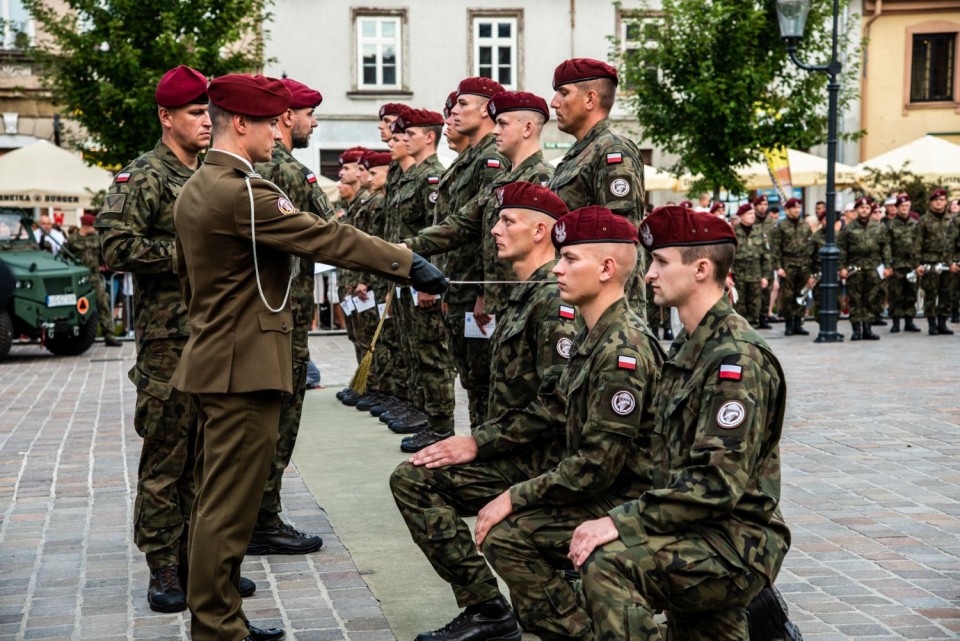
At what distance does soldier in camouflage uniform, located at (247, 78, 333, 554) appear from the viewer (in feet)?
21.4

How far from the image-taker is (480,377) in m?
7.75

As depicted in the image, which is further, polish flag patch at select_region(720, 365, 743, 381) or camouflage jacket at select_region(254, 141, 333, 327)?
camouflage jacket at select_region(254, 141, 333, 327)

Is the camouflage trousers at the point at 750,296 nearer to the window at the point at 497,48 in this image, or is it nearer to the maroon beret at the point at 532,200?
the window at the point at 497,48

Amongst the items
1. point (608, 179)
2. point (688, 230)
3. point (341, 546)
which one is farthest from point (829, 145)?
point (688, 230)

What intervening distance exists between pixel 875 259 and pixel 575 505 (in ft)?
55.5

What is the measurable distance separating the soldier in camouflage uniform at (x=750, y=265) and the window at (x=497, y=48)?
12.4m

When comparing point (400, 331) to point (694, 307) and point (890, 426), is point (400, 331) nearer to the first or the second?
point (890, 426)

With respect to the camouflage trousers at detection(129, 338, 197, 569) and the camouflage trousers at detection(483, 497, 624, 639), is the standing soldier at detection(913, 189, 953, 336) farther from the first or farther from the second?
the camouflage trousers at detection(483, 497, 624, 639)

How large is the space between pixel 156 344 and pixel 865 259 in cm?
1664

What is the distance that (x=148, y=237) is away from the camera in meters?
5.75

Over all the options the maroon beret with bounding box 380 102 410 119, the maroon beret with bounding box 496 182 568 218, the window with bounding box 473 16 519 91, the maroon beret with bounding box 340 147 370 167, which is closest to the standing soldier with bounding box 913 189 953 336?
the maroon beret with bounding box 340 147 370 167

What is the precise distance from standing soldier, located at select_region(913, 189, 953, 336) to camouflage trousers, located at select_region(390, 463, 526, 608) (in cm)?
1680

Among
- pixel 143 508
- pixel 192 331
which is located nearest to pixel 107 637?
pixel 143 508

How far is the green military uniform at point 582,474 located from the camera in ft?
14.4
